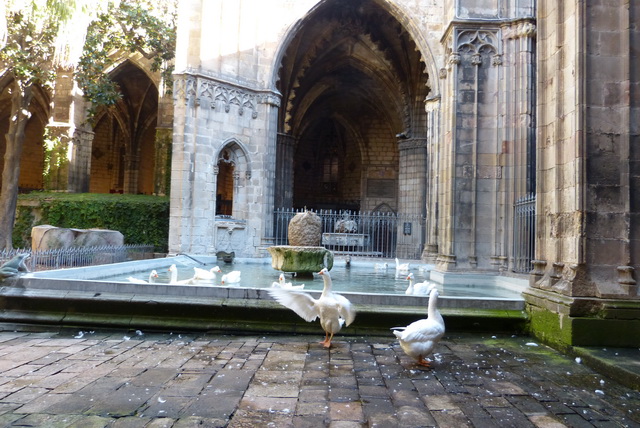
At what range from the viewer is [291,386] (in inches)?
149

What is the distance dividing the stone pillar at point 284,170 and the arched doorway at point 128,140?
9.83 meters

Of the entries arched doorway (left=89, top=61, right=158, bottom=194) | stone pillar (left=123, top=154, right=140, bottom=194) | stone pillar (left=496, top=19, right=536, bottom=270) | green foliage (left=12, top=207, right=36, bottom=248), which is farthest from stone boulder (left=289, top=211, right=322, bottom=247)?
stone pillar (left=123, top=154, right=140, bottom=194)

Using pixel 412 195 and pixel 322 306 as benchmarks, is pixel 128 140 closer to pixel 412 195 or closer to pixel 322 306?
pixel 412 195

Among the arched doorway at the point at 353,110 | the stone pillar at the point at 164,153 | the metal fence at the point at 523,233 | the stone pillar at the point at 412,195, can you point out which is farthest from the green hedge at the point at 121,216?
the metal fence at the point at 523,233

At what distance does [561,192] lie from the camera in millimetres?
5434

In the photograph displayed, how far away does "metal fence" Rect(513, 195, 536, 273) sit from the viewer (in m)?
9.12

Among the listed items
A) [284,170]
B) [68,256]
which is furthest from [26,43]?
[284,170]

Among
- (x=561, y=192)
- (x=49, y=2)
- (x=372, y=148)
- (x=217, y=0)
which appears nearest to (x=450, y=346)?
(x=561, y=192)

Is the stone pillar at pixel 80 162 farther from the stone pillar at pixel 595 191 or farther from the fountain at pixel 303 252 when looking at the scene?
the stone pillar at pixel 595 191

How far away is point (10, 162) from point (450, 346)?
1704 cm

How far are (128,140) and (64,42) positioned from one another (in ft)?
57.4

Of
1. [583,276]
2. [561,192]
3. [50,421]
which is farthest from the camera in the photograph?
[561,192]

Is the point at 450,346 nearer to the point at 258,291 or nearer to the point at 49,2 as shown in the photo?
the point at 258,291

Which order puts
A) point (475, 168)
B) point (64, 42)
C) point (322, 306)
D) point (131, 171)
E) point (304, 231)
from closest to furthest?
point (322, 306) → point (304, 231) → point (475, 168) → point (64, 42) → point (131, 171)
